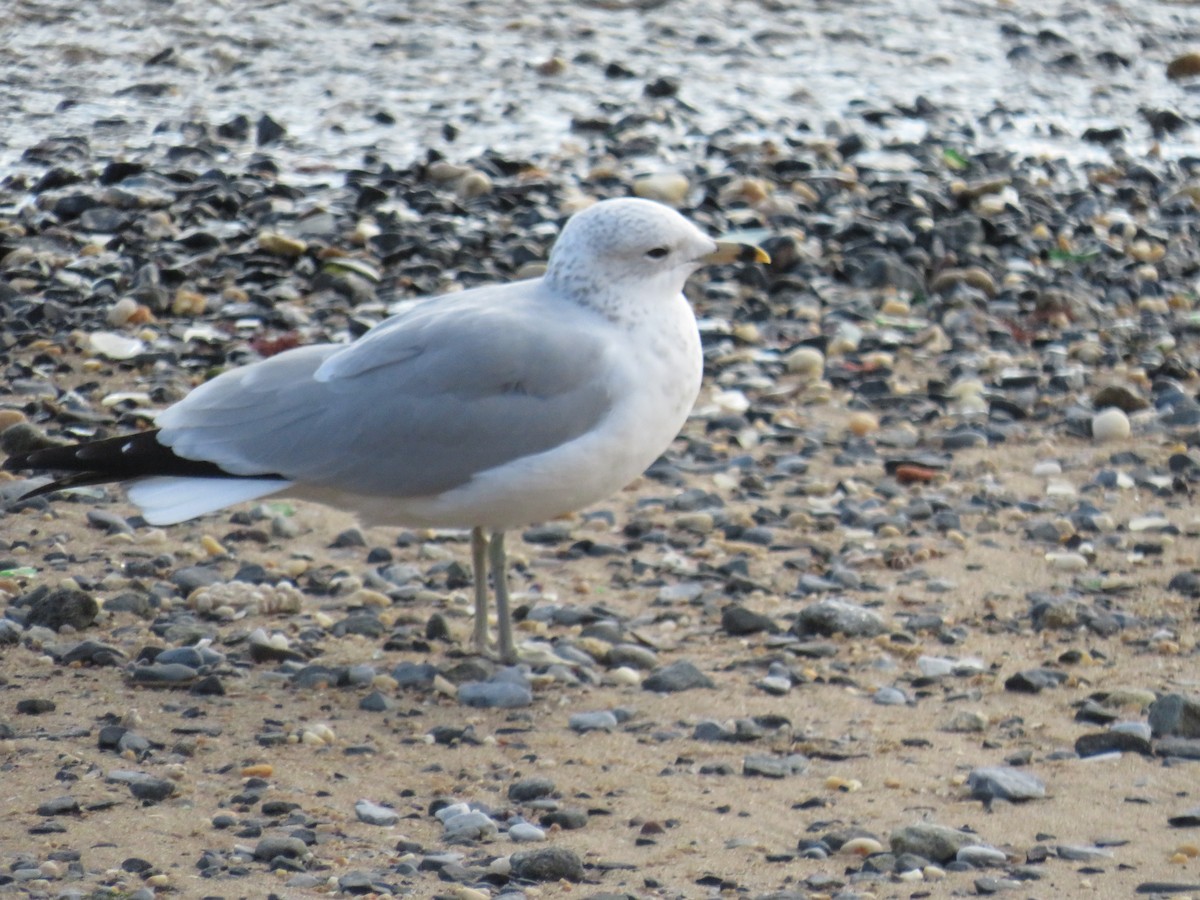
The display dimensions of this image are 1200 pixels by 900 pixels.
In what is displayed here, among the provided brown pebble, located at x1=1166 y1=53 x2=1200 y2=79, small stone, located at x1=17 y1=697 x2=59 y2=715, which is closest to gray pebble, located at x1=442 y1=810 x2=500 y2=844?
small stone, located at x1=17 y1=697 x2=59 y2=715

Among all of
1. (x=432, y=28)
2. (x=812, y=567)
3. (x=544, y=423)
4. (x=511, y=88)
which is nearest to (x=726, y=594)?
(x=812, y=567)

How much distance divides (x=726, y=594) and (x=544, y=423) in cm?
112

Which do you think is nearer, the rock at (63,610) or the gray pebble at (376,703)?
the gray pebble at (376,703)

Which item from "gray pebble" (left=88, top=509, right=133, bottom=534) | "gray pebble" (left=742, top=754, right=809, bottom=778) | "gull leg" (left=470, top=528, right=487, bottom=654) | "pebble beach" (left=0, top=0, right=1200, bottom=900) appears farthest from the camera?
"gray pebble" (left=88, top=509, right=133, bottom=534)

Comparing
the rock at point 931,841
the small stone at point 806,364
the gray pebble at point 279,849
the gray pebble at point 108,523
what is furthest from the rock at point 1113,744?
the small stone at point 806,364

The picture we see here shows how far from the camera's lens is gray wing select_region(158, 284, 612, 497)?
4.63 m

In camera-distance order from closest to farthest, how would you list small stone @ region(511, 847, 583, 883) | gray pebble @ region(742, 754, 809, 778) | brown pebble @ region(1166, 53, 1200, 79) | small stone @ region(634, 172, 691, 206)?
small stone @ region(511, 847, 583, 883), gray pebble @ region(742, 754, 809, 778), small stone @ region(634, 172, 691, 206), brown pebble @ region(1166, 53, 1200, 79)

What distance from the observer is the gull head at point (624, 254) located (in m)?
4.79

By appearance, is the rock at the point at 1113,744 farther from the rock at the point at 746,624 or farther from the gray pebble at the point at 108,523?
the gray pebble at the point at 108,523

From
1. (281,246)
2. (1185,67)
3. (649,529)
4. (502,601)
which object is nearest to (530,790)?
(502,601)

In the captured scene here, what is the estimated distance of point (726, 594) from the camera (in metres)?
5.48

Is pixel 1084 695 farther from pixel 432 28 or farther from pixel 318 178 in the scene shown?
pixel 432 28

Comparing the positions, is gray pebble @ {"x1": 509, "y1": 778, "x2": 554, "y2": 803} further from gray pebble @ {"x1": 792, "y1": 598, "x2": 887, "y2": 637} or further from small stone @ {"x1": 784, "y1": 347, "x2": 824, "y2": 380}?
small stone @ {"x1": 784, "y1": 347, "x2": 824, "y2": 380}

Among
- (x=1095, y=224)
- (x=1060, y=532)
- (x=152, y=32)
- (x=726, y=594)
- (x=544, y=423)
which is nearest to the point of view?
(x=544, y=423)
